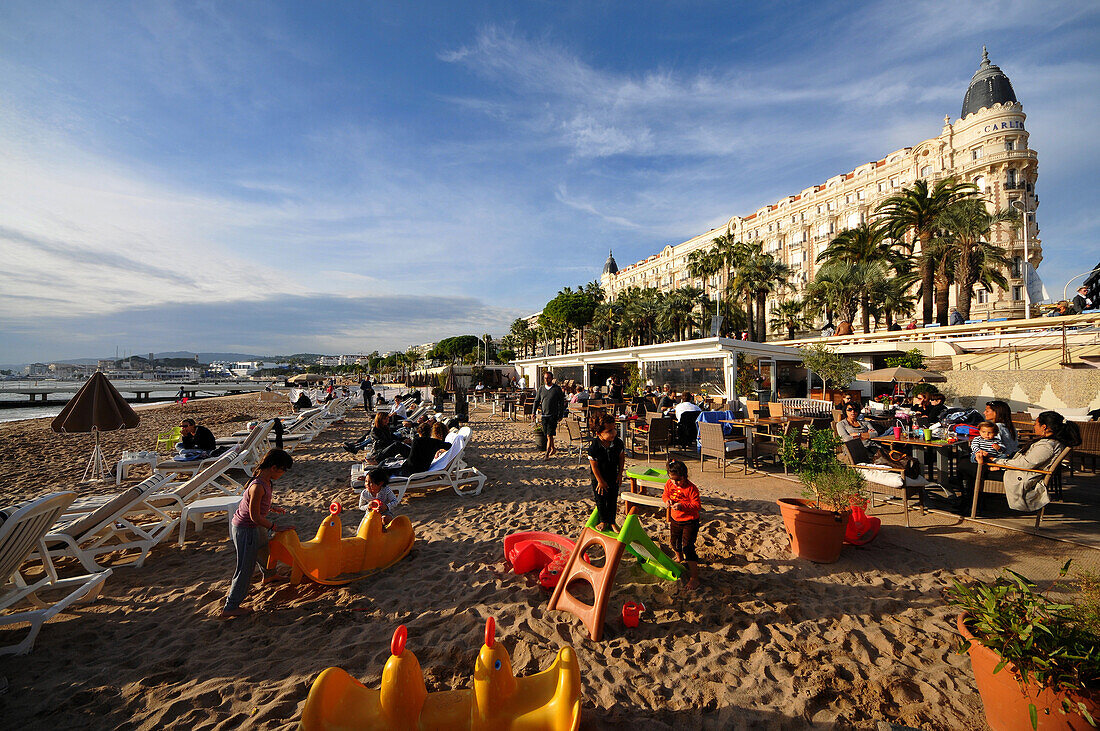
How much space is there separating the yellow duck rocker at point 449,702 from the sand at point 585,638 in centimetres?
48

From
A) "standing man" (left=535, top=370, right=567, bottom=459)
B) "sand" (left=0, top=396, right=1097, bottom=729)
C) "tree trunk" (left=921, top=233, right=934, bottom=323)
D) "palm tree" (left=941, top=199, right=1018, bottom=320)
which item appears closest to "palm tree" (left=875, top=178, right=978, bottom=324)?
"tree trunk" (left=921, top=233, right=934, bottom=323)

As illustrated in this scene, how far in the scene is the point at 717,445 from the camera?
23.1 feet

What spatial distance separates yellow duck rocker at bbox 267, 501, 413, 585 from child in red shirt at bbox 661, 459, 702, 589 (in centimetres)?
254

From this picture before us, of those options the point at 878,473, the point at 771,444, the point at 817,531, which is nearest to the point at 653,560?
the point at 817,531

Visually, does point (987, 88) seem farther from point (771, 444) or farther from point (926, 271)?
point (771, 444)

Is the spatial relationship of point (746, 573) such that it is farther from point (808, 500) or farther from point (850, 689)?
point (850, 689)

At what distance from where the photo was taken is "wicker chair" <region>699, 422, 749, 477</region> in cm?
697

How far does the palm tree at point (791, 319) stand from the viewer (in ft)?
127

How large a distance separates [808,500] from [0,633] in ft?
21.3

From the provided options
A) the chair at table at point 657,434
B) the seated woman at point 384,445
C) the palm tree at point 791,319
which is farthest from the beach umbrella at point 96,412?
the palm tree at point 791,319

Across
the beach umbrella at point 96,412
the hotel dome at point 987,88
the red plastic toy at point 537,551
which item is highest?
the hotel dome at point 987,88

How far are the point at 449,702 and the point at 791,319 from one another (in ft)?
143

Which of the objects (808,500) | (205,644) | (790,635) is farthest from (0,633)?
(808,500)

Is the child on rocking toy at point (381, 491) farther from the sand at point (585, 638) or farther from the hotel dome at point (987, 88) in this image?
the hotel dome at point (987, 88)
